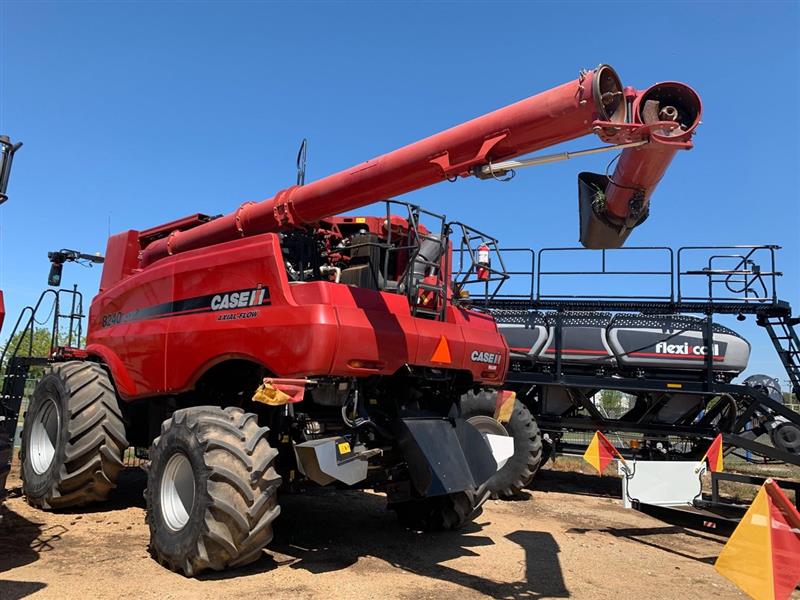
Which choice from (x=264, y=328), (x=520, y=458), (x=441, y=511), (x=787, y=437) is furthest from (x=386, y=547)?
(x=787, y=437)

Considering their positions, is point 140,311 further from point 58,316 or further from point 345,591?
point 345,591

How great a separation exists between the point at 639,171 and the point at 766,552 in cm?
242

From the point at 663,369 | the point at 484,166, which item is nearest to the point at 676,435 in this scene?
the point at 663,369

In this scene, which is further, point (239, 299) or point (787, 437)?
point (787, 437)

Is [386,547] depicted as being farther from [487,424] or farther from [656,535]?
[656,535]

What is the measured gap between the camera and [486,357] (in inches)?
256

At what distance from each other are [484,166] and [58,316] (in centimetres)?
673

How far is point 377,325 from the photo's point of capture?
530cm

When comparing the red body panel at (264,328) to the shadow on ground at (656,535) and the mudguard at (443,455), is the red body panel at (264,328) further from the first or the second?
the shadow on ground at (656,535)

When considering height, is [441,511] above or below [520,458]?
below

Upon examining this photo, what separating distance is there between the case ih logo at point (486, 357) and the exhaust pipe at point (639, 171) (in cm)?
186

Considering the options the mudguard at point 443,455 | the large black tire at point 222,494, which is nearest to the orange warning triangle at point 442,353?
the mudguard at point 443,455

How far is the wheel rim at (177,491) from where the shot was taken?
5.25 m

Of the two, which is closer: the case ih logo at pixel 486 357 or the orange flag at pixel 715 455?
the case ih logo at pixel 486 357
